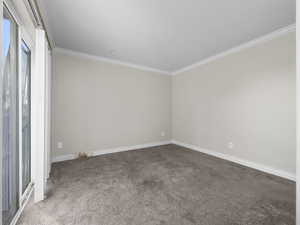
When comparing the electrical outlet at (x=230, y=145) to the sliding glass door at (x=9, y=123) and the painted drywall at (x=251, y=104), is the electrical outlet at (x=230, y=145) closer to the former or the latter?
the painted drywall at (x=251, y=104)

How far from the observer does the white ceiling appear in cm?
167

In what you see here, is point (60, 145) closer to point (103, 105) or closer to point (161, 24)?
point (103, 105)

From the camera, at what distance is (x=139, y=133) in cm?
384

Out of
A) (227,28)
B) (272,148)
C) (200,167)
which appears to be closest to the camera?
(227,28)

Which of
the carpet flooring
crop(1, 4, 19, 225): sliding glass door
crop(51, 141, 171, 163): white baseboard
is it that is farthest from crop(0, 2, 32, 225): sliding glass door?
crop(51, 141, 171, 163): white baseboard

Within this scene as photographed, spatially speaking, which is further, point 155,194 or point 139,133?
point 139,133

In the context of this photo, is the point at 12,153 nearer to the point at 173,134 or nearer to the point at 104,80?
the point at 104,80

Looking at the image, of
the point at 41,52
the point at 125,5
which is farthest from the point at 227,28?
the point at 41,52

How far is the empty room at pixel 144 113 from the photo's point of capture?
4.54 feet

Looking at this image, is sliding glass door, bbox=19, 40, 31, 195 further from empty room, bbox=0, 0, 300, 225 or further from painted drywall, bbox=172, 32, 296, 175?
painted drywall, bbox=172, 32, 296, 175

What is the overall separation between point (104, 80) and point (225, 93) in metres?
2.97

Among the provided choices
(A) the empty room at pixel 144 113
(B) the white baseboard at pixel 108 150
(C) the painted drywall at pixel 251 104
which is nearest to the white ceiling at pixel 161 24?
(A) the empty room at pixel 144 113

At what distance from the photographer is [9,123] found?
4.09ft

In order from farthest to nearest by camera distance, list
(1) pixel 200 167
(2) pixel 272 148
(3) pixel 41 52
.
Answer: (1) pixel 200 167 < (2) pixel 272 148 < (3) pixel 41 52
